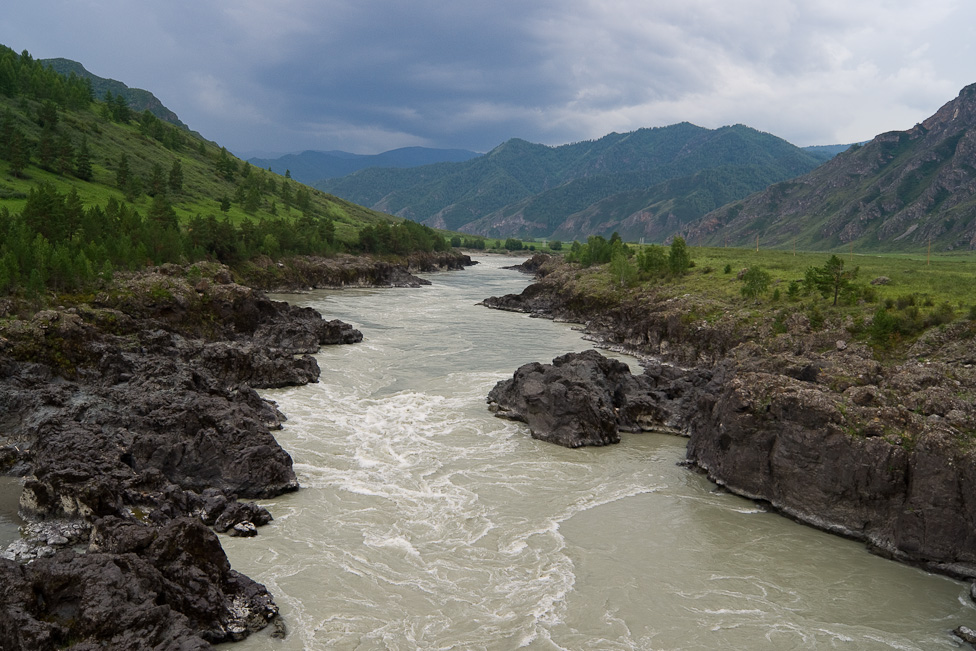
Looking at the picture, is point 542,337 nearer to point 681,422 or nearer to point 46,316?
point 681,422

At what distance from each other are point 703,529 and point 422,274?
155972mm

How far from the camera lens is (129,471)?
2342 centimetres

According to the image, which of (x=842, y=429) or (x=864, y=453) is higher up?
(x=842, y=429)

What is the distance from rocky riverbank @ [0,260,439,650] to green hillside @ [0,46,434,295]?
309 inches

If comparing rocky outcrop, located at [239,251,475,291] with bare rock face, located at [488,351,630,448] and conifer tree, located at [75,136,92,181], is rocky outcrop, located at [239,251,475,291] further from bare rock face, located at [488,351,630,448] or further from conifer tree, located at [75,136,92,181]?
bare rock face, located at [488,351,630,448]

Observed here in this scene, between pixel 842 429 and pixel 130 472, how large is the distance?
91.1 feet

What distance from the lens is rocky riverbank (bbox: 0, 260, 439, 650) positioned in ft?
48.8

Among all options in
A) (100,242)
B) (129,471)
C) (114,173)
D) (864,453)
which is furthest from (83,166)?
(864,453)

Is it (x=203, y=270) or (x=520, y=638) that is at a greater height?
(x=203, y=270)

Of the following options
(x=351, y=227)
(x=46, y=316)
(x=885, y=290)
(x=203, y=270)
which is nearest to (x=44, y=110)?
(x=351, y=227)

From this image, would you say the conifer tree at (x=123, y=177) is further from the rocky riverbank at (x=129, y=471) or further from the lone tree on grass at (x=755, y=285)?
the lone tree on grass at (x=755, y=285)

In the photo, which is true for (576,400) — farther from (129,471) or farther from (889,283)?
(889,283)

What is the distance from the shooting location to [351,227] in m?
185

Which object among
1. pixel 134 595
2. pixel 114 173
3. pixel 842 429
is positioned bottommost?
pixel 134 595
